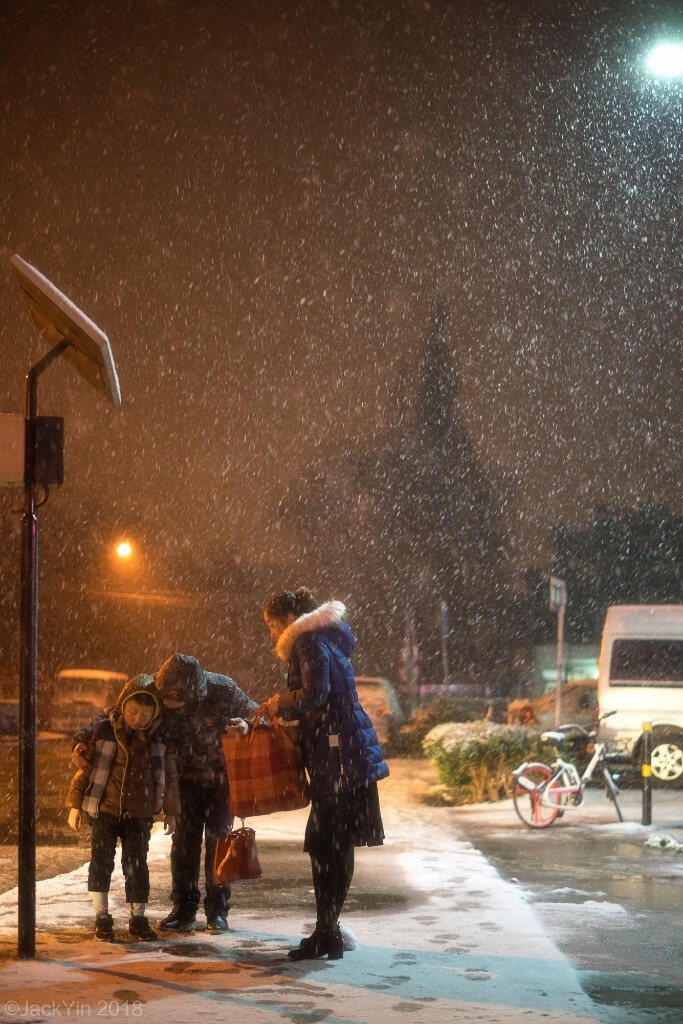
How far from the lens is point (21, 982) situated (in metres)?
5.29

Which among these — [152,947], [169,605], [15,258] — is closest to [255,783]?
[152,947]

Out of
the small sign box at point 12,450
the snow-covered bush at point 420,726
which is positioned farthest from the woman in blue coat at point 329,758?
the snow-covered bush at point 420,726

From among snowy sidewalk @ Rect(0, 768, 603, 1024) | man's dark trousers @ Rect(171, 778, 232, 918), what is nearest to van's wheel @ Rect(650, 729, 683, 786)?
snowy sidewalk @ Rect(0, 768, 603, 1024)

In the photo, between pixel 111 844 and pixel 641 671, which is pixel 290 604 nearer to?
pixel 111 844

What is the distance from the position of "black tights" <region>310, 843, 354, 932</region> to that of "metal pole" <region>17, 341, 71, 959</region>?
133 centimetres

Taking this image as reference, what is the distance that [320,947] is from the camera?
19.5ft

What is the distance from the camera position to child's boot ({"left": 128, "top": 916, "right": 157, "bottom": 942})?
6.43 metres

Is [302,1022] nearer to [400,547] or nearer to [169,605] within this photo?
[400,547]

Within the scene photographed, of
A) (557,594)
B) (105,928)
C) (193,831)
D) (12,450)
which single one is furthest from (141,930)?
(557,594)

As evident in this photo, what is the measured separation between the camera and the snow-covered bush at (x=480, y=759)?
14867 mm

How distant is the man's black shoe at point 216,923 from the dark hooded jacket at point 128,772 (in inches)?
22.7

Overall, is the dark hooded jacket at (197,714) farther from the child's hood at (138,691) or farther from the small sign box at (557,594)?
the small sign box at (557,594)

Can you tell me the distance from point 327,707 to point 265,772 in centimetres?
44

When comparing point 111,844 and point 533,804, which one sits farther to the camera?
point 533,804
